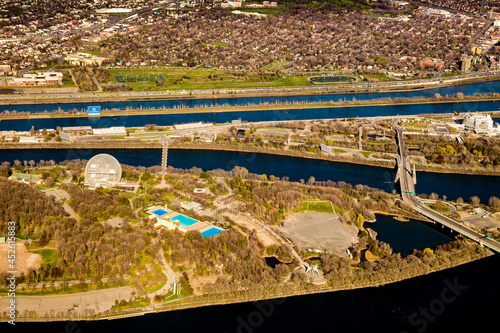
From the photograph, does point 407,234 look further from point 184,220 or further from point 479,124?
point 479,124

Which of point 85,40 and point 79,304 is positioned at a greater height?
point 85,40

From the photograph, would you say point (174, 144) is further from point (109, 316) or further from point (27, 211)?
point (109, 316)

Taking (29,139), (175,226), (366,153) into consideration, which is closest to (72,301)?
(175,226)

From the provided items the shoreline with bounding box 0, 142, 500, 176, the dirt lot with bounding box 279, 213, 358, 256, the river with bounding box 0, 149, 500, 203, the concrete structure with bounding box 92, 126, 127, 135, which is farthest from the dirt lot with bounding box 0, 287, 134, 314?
the concrete structure with bounding box 92, 126, 127, 135

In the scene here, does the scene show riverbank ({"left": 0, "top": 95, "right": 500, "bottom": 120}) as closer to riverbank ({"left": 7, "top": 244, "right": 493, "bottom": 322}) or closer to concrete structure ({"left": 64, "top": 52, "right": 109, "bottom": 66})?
concrete structure ({"left": 64, "top": 52, "right": 109, "bottom": 66})

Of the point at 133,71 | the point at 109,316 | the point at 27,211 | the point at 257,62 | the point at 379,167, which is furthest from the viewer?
the point at 257,62

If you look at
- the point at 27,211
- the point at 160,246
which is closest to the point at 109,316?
the point at 160,246
